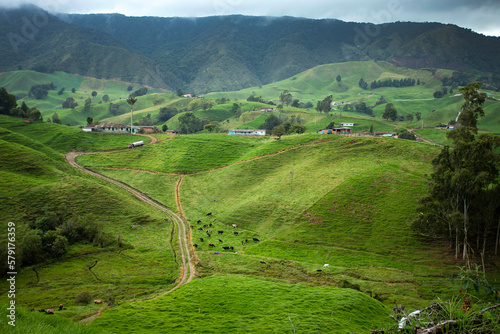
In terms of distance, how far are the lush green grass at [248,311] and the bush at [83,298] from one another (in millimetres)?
6992

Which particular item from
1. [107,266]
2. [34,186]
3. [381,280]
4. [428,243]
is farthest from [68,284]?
[428,243]

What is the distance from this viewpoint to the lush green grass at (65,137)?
127750mm

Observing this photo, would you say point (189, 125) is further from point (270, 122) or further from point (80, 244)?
point (80, 244)

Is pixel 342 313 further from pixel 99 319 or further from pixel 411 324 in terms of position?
pixel 411 324

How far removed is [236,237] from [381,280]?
29401 millimetres

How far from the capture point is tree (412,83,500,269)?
186 ft

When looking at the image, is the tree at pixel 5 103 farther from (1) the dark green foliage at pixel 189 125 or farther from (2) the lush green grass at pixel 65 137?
(1) the dark green foliage at pixel 189 125

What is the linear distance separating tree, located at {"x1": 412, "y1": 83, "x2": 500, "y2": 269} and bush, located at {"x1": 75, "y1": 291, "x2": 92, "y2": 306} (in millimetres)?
53330

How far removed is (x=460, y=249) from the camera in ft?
199

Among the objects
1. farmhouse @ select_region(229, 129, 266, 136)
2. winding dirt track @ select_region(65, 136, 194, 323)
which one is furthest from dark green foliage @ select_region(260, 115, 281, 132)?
winding dirt track @ select_region(65, 136, 194, 323)

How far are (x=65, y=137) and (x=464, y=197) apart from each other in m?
131

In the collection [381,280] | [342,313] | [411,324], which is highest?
[411,324]

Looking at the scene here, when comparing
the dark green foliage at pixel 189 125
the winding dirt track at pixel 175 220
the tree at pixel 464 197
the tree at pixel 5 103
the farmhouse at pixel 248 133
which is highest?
the tree at pixel 5 103

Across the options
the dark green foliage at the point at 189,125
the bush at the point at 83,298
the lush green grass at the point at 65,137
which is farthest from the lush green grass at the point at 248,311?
the dark green foliage at the point at 189,125
